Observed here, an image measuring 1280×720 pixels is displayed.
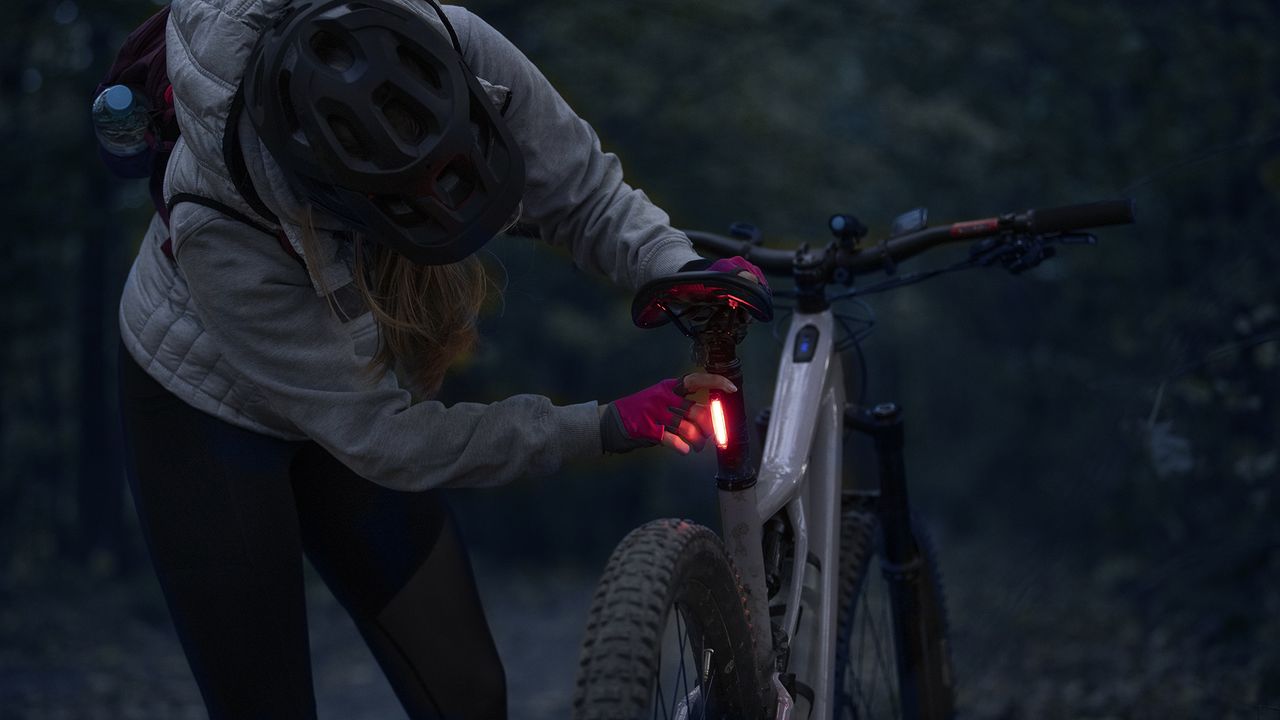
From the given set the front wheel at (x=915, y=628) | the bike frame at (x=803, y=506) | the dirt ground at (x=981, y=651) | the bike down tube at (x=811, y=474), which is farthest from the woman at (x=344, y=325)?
the dirt ground at (x=981, y=651)

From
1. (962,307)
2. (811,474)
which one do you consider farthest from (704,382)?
(962,307)

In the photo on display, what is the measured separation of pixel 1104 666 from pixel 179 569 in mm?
4159

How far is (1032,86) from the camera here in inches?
324

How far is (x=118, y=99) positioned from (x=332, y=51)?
0.57 meters

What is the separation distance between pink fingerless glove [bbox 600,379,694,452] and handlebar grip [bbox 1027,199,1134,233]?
1060mm

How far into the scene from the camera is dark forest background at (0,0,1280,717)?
449cm

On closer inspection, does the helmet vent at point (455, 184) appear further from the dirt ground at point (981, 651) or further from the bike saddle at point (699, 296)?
the dirt ground at point (981, 651)

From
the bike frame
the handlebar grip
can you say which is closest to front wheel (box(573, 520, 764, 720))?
the bike frame

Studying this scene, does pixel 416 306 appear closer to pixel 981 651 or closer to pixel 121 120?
pixel 121 120

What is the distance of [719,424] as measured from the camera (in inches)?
74.9

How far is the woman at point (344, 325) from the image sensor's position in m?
1.71

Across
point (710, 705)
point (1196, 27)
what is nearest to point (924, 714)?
point (710, 705)

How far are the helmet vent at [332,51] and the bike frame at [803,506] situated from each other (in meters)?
0.96

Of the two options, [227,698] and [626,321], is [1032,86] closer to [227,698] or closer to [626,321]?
[626,321]
